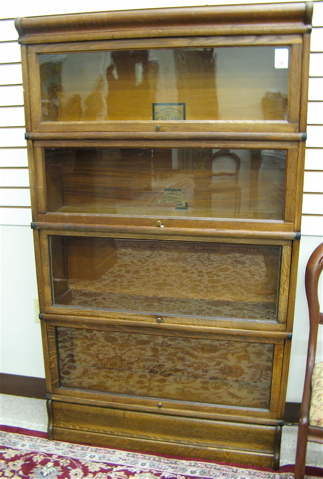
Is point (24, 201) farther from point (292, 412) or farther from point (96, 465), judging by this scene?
point (292, 412)

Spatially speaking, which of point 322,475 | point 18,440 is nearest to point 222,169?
point 322,475

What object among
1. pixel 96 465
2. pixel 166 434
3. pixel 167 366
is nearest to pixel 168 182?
pixel 167 366

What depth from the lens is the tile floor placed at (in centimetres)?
197

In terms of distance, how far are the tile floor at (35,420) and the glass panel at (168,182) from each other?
1114 millimetres

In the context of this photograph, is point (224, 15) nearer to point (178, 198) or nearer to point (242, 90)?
point (242, 90)

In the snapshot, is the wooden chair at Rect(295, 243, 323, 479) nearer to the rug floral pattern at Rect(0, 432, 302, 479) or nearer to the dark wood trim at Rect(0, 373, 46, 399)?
the rug floral pattern at Rect(0, 432, 302, 479)

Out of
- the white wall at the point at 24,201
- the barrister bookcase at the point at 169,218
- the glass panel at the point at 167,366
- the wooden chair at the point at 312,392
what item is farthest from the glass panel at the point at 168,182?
the glass panel at the point at 167,366

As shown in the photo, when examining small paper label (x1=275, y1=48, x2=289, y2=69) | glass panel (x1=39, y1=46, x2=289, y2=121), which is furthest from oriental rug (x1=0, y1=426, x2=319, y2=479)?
small paper label (x1=275, y1=48, x2=289, y2=69)

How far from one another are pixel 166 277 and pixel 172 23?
1.02 meters

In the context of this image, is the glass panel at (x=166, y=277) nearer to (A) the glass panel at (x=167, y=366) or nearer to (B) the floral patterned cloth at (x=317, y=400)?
(A) the glass panel at (x=167, y=366)

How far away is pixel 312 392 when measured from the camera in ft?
5.34

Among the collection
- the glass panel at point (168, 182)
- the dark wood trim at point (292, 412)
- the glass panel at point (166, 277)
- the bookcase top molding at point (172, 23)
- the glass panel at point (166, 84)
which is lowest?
the dark wood trim at point (292, 412)

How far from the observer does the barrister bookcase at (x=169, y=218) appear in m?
1.62

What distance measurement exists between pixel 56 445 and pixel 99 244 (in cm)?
98
